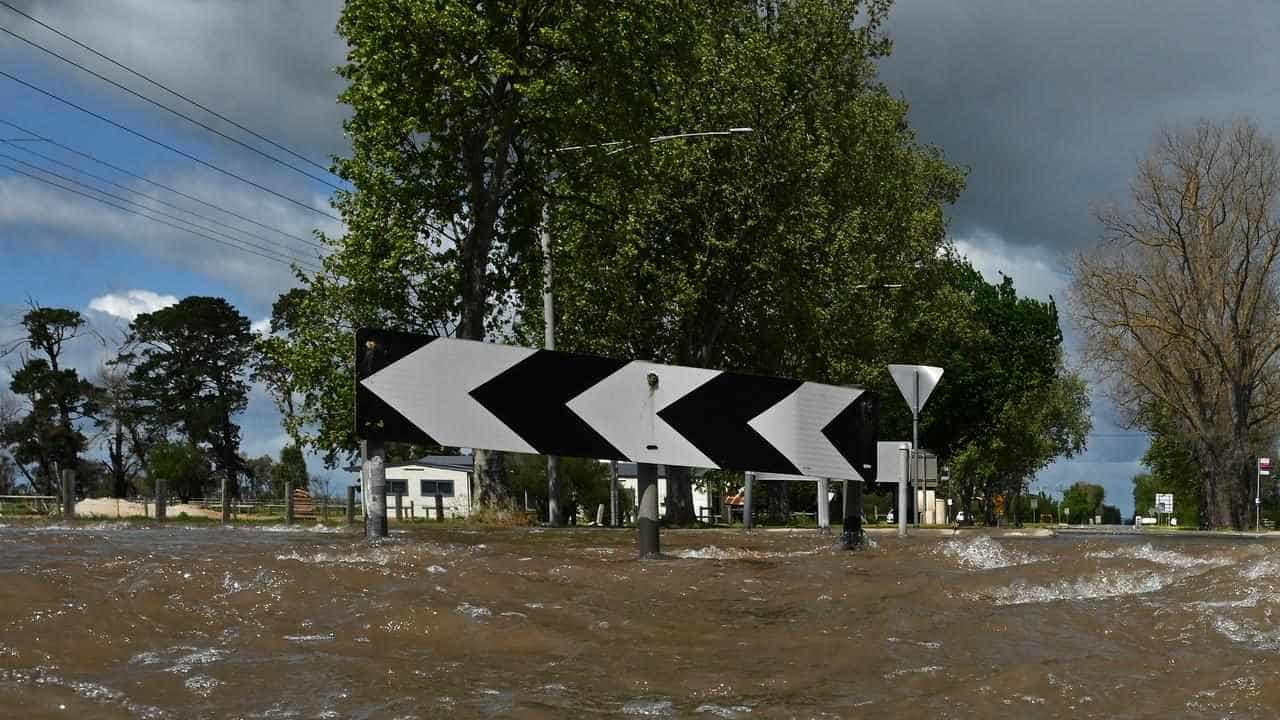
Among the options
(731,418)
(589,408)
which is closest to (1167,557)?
(731,418)

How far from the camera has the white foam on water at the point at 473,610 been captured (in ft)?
16.7

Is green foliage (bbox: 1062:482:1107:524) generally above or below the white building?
below

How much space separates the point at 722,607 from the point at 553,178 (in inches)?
1101

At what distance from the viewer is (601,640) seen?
4.90 metres

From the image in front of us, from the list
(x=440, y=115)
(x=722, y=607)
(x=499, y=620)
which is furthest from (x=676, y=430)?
(x=440, y=115)

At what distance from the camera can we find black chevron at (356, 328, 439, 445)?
783cm

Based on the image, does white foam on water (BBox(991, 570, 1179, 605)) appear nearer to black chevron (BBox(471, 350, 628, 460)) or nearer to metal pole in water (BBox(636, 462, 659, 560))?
metal pole in water (BBox(636, 462, 659, 560))

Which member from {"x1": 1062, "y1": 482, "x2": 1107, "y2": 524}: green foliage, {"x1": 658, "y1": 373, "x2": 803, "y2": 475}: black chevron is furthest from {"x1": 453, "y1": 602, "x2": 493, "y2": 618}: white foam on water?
{"x1": 1062, "y1": 482, "x2": 1107, "y2": 524}: green foliage

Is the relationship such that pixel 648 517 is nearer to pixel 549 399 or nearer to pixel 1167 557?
pixel 549 399

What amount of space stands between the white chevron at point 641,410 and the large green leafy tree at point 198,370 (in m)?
89.3

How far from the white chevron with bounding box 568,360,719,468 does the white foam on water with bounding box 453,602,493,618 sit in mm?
3057

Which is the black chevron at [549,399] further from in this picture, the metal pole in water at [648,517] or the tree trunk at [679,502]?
the tree trunk at [679,502]

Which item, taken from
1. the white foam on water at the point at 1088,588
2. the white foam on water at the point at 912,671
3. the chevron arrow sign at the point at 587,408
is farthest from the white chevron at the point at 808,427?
the white foam on water at the point at 912,671

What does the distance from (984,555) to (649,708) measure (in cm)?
→ 561
